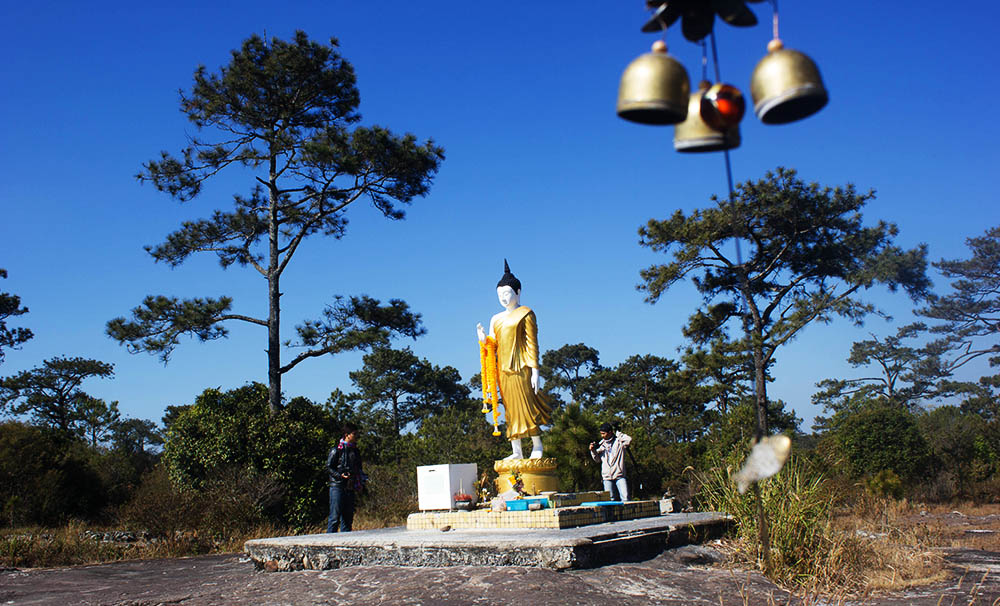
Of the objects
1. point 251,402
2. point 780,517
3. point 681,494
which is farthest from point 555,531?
point 251,402

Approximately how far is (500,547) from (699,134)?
4441 millimetres

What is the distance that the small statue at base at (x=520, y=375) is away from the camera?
10.4m

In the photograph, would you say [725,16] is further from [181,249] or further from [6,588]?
[181,249]

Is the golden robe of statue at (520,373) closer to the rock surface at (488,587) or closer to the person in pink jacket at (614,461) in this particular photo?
the person in pink jacket at (614,461)

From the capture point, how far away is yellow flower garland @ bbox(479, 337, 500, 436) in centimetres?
1073

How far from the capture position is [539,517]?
769 cm

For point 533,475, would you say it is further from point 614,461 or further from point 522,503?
point 522,503

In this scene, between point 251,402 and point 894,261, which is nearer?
point 251,402

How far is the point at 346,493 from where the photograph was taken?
31.7ft

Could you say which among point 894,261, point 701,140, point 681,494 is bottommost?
point 681,494

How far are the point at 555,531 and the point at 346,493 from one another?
365cm

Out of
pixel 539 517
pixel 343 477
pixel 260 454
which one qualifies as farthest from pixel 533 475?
pixel 260 454

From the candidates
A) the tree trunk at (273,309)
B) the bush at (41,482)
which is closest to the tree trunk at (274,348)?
the tree trunk at (273,309)

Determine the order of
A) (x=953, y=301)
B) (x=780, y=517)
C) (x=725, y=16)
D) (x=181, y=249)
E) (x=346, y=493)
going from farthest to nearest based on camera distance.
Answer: (x=953, y=301) < (x=181, y=249) < (x=346, y=493) < (x=780, y=517) < (x=725, y=16)
